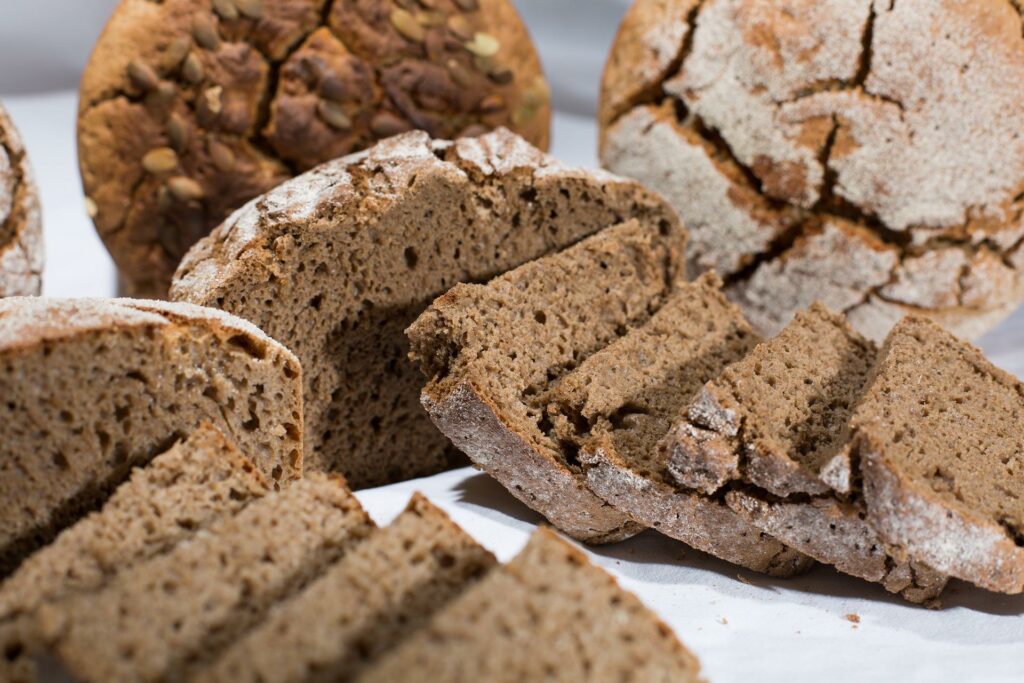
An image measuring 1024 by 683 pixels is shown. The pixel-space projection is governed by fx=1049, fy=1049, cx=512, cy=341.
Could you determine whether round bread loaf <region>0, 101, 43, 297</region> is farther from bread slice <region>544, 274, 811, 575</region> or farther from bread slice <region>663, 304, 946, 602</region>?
bread slice <region>663, 304, 946, 602</region>

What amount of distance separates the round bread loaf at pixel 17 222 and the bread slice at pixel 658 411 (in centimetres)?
166

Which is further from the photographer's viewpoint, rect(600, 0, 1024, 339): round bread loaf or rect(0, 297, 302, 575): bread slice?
rect(600, 0, 1024, 339): round bread loaf

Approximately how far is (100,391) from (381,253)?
944mm

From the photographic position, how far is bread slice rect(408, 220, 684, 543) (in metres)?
2.72

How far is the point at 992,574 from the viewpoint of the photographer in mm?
2383

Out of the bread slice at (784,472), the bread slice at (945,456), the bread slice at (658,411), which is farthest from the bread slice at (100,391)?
the bread slice at (945,456)

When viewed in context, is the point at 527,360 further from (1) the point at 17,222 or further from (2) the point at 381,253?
(1) the point at 17,222

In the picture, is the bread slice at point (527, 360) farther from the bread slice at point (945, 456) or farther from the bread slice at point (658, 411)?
the bread slice at point (945, 456)

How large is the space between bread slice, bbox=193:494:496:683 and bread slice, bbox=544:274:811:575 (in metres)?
0.64

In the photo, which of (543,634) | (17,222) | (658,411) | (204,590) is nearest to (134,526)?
(204,590)

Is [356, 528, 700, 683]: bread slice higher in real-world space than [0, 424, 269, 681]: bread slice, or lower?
higher

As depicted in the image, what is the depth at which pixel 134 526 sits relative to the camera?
2.13 m

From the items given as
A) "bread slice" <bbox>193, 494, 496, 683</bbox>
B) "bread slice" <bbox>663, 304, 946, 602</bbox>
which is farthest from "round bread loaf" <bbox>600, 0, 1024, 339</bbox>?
"bread slice" <bbox>193, 494, 496, 683</bbox>

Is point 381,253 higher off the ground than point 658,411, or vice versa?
point 381,253
